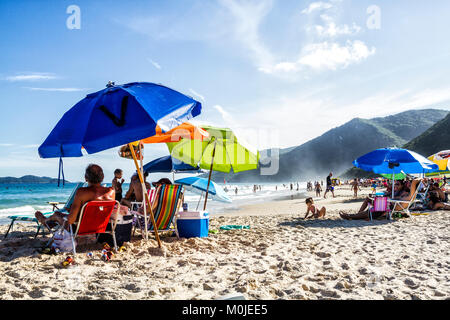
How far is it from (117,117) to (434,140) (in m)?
87.2

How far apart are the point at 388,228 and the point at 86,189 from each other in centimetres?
602

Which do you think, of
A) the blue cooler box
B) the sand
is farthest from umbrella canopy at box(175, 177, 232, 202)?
the sand

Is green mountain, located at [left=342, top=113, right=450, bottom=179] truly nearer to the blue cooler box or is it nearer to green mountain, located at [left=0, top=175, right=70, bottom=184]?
the blue cooler box

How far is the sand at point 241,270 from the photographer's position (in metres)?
2.62

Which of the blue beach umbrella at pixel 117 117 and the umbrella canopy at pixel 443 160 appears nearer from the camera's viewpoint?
the blue beach umbrella at pixel 117 117

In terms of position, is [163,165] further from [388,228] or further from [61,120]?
[388,228]

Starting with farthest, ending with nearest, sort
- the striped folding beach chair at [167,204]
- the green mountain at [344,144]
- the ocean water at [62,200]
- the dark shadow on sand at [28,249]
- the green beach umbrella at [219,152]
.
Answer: the green mountain at [344,144] < the ocean water at [62,200] < the green beach umbrella at [219,152] < the striped folding beach chair at [167,204] < the dark shadow on sand at [28,249]

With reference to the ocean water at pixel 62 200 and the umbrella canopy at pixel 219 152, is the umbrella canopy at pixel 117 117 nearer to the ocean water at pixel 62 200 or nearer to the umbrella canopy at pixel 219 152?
the umbrella canopy at pixel 219 152

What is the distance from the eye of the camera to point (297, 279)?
296 cm

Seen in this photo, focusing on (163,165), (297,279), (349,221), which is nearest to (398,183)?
(349,221)

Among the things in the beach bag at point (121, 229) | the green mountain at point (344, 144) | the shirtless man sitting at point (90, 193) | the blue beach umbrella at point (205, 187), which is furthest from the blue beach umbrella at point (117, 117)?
the green mountain at point (344, 144)

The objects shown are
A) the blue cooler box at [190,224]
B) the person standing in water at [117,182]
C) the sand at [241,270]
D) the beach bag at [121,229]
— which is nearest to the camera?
the sand at [241,270]

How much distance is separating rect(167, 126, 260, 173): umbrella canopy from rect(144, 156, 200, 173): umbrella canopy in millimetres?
347

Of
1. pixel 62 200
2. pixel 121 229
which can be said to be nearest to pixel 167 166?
pixel 121 229
